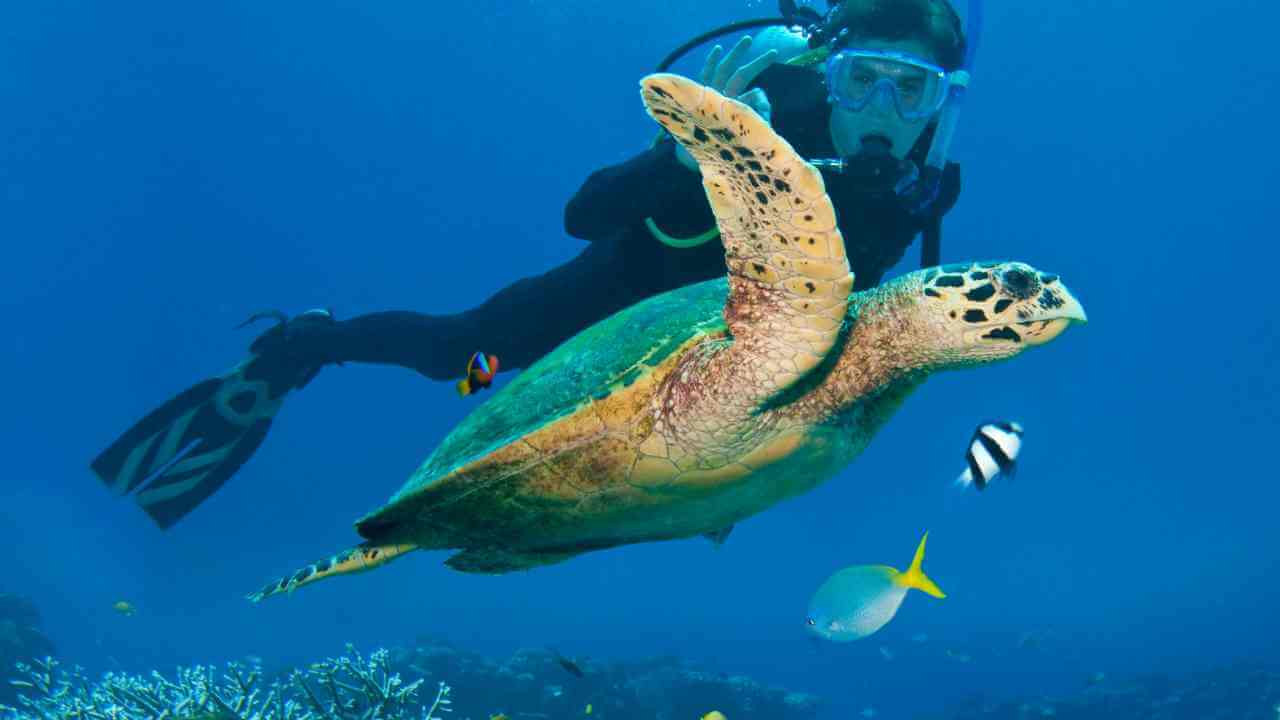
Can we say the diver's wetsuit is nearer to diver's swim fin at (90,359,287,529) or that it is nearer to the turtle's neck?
diver's swim fin at (90,359,287,529)

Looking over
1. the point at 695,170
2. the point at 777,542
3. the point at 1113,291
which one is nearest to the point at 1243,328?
the point at 1113,291

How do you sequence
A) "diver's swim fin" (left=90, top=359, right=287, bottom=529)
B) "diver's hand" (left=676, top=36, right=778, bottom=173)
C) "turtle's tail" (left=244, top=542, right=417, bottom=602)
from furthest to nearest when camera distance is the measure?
"diver's swim fin" (left=90, top=359, right=287, bottom=529) → "turtle's tail" (left=244, top=542, right=417, bottom=602) → "diver's hand" (left=676, top=36, right=778, bottom=173)

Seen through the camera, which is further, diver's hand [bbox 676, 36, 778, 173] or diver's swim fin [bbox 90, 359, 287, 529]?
diver's swim fin [bbox 90, 359, 287, 529]

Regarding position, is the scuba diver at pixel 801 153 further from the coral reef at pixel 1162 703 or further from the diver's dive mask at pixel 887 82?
the coral reef at pixel 1162 703

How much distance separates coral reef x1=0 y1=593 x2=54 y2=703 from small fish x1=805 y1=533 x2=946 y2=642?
12380 mm

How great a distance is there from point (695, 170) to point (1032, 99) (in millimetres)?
39177

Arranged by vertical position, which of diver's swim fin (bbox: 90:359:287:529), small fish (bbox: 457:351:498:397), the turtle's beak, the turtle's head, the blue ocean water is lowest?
the turtle's beak

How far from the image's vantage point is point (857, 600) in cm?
447

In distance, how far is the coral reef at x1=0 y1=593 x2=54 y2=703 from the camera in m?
9.73

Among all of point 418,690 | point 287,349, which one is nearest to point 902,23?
point 287,349

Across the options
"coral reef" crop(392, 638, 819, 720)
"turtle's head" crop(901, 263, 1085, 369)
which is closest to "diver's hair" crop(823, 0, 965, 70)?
"turtle's head" crop(901, 263, 1085, 369)

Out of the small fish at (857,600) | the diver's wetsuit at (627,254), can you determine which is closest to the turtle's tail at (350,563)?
the diver's wetsuit at (627,254)

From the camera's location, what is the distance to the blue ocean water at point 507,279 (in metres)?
30.2

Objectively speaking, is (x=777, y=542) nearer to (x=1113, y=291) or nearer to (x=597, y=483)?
(x=1113, y=291)
